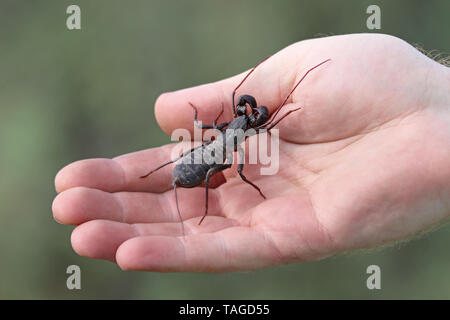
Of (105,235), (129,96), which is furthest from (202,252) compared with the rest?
(129,96)

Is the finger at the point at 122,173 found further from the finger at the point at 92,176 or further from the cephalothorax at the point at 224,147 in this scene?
the cephalothorax at the point at 224,147

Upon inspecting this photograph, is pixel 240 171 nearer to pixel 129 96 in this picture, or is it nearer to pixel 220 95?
pixel 220 95

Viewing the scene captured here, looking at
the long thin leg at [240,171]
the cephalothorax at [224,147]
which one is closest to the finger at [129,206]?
the cephalothorax at [224,147]

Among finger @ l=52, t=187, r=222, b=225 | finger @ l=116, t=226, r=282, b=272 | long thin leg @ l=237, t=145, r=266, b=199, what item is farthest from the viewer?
long thin leg @ l=237, t=145, r=266, b=199

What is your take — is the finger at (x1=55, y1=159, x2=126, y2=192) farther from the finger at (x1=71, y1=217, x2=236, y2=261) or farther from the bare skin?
the finger at (x1=71, y1=217, x2=236, y2=261)

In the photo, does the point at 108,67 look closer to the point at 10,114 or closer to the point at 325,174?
the point at 10,114

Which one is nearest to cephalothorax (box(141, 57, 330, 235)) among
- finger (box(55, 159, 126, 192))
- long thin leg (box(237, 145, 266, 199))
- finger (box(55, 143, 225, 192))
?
long thin leg (box(237, 145, 266, 199))
